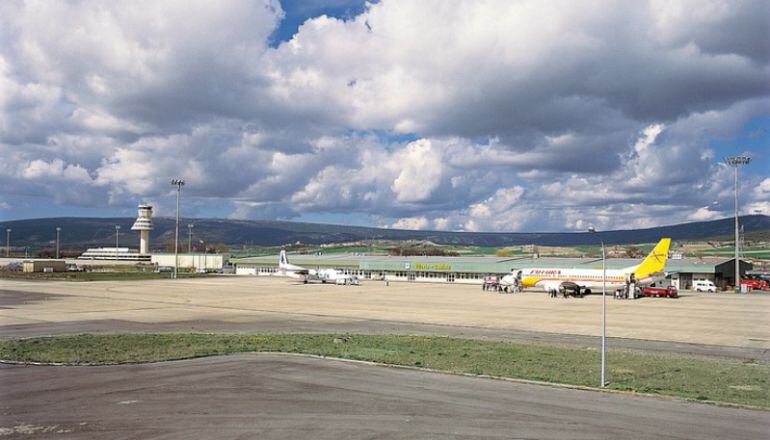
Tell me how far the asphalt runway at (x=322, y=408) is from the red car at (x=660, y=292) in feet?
208

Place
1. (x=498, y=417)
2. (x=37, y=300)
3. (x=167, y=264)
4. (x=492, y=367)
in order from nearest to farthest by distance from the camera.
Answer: (x=498, y=417)
(x=492, y=367)
(x=37, y=300)
(x=167, y=264)

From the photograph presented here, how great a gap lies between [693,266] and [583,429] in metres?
92.1

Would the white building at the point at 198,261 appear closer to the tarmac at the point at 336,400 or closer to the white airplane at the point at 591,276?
the white airplane at the point at 591,276

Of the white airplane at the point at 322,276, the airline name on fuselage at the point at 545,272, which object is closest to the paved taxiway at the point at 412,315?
the airline name on fuselage at the point at 545,272

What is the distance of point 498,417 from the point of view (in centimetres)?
1805

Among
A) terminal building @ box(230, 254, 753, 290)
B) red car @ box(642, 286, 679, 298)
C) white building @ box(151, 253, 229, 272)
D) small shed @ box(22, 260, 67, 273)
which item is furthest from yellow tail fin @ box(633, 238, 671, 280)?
small shed @ box(22, 260, 67, 273)

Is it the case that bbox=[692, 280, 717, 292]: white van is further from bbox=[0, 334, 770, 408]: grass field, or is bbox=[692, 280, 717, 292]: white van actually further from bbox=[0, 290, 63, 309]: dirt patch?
bbox=[0, 290, 63, 309]: dirt patch

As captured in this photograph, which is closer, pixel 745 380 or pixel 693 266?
pixel 745 380

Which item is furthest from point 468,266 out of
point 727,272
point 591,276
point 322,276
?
point 727,272

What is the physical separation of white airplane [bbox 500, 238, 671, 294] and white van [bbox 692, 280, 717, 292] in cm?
1129

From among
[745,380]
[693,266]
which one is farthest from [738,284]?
[745,380]

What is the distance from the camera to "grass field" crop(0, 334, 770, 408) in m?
23.9

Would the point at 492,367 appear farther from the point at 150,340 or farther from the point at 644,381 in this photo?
the point at 150,340

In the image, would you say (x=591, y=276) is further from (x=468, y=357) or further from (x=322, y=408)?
(x=322, y=408)
